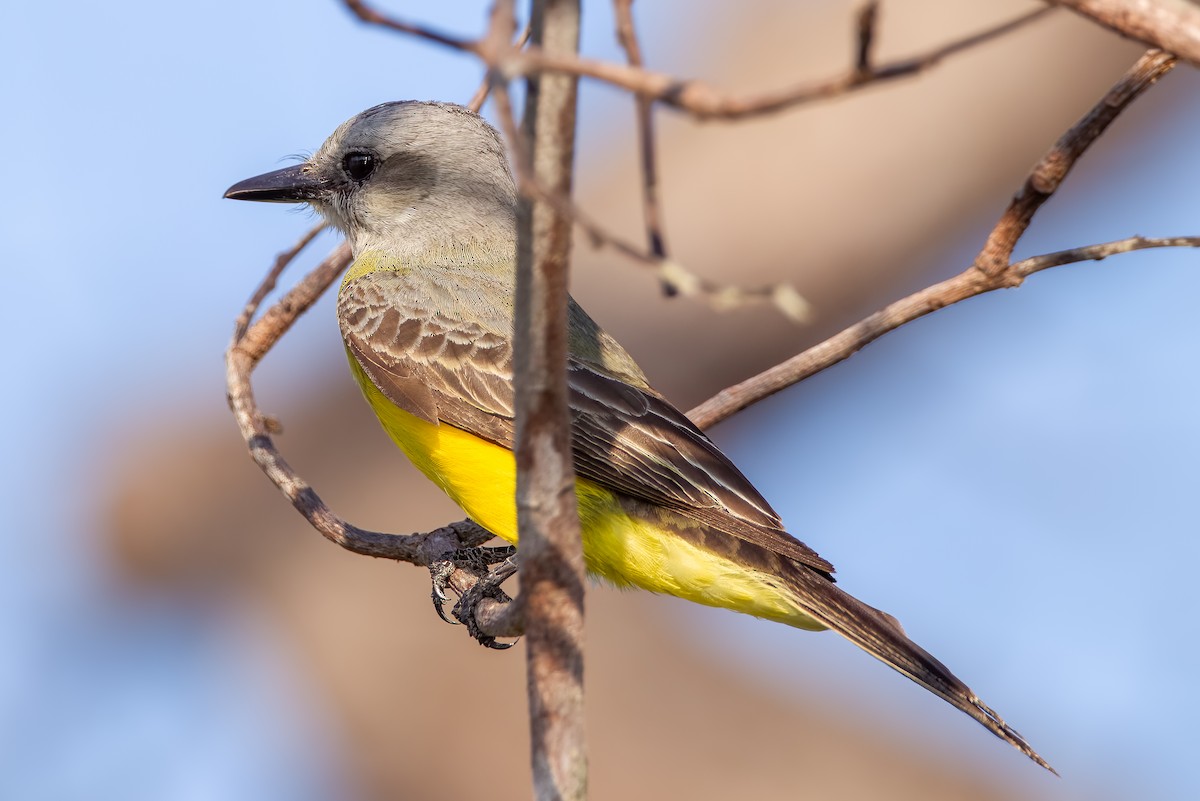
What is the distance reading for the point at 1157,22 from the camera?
1.89m

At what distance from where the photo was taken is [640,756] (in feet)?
25.8

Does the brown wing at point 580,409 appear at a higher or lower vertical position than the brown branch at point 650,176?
higher

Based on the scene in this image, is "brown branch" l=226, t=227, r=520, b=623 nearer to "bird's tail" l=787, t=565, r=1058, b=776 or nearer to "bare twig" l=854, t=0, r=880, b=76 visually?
"bird's tail" l=787, t=565, r=1058, b=776

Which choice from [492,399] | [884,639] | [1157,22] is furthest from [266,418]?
[1157,22]

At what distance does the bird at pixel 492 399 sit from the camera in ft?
14.9

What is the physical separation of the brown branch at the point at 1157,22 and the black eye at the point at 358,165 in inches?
179

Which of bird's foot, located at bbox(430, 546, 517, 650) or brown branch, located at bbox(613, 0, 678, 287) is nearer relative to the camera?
brown branch, located at bbox(613, 0, 678, 287)

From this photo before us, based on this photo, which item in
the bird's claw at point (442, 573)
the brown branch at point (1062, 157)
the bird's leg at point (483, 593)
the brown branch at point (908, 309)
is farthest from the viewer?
the bird's claw at point (442, 573)

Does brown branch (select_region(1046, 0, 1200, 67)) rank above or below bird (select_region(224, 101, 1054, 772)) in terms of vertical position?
below

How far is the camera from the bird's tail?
3.99 metres

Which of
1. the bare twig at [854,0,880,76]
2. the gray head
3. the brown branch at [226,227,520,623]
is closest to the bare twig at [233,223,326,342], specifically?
the brown branch at [226,227,520,623]

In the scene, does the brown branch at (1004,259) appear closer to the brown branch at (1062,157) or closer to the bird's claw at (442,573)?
the brown branch at (1062,157)

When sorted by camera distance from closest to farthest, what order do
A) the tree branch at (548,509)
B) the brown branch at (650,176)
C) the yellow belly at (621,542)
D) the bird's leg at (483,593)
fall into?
1. the brown branch at (650,176)
2. the tree branch at (548,509)
3. the yellow belly at (621,542)
4. the bird's leg at (483,593)

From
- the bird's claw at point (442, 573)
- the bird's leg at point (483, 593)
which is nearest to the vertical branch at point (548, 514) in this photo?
the bird's leg at point (483, 593)
